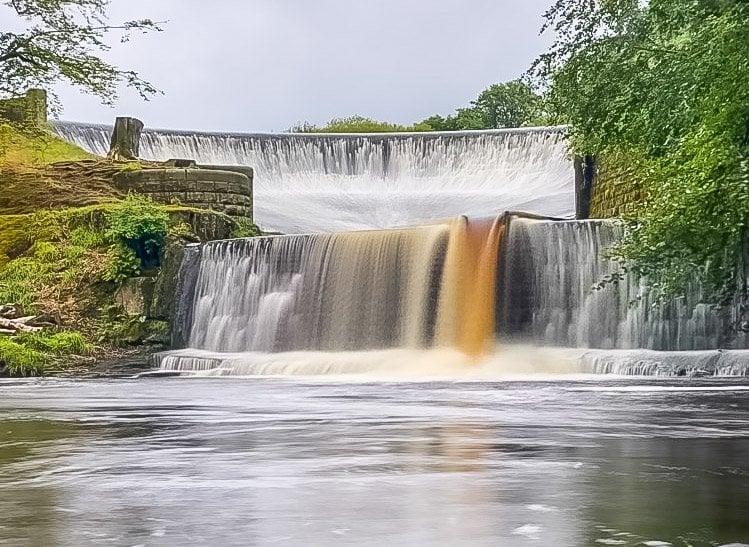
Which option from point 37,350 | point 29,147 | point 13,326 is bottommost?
point 37,350

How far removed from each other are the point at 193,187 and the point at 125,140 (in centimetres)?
587

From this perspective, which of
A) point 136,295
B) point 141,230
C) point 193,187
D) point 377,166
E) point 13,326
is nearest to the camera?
point 13,326

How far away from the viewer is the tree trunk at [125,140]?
3338 centimetres

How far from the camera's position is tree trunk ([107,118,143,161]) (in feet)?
109

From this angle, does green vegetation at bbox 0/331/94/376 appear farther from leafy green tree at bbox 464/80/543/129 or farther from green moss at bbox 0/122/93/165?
leafy green tree at bbox 464/80/543/129

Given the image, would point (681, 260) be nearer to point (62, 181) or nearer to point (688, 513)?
point (688, 513)

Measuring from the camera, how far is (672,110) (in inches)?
506

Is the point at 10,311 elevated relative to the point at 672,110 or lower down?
lower down

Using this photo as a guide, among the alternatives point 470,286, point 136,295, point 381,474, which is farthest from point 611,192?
point 381,474

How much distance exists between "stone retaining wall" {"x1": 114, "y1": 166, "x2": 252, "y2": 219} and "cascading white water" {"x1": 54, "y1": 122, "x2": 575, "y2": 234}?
27.5 feet

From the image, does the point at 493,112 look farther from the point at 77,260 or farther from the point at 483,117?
the point at 77,260

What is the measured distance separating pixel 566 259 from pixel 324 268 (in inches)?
179

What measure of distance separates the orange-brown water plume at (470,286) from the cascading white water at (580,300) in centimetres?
26

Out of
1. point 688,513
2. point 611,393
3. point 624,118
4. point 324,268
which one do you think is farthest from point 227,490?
point 324,268
